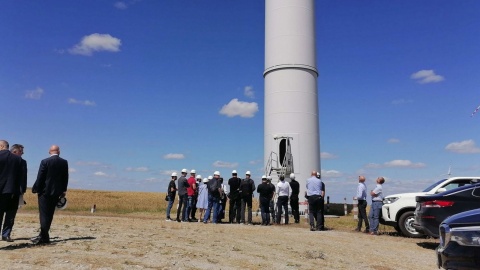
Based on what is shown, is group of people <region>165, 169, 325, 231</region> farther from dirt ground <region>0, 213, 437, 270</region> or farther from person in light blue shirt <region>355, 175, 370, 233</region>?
dirt ground <region>0, 213, 437, 270</region>

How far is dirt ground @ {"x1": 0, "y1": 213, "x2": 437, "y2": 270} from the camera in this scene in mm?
6910

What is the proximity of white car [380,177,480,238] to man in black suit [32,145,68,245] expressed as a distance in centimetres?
945

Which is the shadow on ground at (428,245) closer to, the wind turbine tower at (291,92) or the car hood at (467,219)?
the car hood at (467,219)

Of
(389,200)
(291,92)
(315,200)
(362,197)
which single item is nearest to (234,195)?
(315,200)

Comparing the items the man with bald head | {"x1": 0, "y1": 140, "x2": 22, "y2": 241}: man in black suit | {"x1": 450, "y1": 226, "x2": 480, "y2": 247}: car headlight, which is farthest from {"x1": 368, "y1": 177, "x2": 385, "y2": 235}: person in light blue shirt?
{"x1": 0, "y1": 140, "x2": 22, "y2": 241}: man in black suit

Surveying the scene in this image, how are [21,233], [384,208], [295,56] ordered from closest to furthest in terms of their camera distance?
1. [21,233]
2. [384,208]
3. [295,56]

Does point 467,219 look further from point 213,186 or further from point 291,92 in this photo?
point 291,92

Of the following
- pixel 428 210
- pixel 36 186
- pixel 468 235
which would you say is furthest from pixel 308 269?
pixel 36 186

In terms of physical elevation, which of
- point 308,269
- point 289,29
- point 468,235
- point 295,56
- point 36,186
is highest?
point 289,29

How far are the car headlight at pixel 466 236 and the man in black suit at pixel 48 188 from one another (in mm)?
7227

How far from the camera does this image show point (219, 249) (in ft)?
28.4

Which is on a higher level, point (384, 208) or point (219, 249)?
point (384, 208)

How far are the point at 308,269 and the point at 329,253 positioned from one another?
6.64ft

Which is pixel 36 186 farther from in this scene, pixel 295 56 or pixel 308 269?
pixel 295 56
